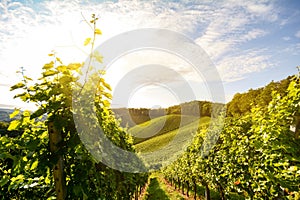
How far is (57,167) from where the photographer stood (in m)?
2.58

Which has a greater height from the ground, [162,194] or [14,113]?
[14,113]

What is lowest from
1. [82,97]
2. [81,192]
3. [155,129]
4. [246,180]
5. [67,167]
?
[246,180]

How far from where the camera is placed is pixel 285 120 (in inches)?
202

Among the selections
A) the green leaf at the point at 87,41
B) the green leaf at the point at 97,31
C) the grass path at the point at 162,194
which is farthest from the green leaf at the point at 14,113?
the grass path at the point at 162,194

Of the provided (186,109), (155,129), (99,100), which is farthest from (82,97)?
(186,109)

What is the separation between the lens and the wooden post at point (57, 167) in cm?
254

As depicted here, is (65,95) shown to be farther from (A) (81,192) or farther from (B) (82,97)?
(A) (81,192)

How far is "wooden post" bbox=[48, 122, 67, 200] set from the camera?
8.32 feet

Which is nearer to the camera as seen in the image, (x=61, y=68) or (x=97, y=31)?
(x=97, y=31)

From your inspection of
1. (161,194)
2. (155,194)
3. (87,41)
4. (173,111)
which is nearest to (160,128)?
(173,111)

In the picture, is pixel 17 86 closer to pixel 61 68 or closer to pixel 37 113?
pixel 37 113

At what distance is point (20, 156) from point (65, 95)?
89 centimetres

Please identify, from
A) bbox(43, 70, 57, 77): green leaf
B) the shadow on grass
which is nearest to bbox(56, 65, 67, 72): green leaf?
bbox(43, 70, 57, 77): green leaf

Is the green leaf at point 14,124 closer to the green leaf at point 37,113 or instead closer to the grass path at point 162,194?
the green leaf at point 37,113
